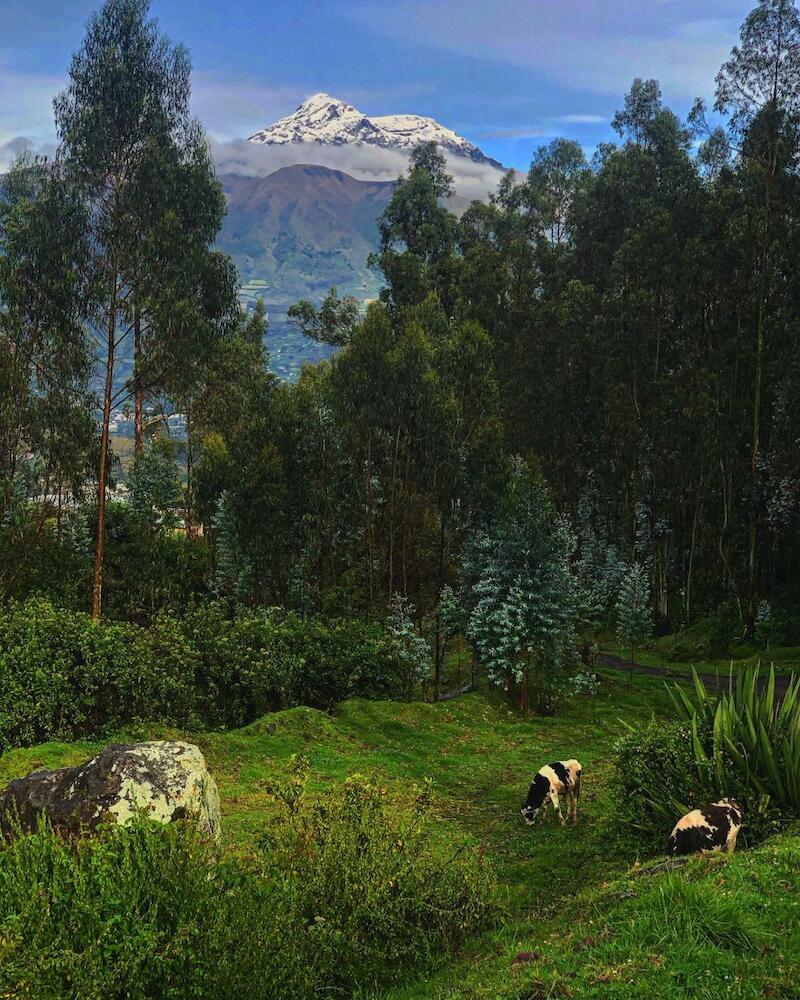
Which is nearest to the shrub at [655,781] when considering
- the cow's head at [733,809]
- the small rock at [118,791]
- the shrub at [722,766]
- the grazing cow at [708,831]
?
the shrub at [722,766]

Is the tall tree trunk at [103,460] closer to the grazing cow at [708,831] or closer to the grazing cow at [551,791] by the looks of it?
the grazing cow at [551,791]

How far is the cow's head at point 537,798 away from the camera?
41.4 feet

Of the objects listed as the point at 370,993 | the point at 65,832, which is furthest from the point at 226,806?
the point at 370,993

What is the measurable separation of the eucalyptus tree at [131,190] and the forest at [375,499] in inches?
4.7

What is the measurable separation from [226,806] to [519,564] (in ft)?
46.8

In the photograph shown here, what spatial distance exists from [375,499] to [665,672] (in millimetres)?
14962

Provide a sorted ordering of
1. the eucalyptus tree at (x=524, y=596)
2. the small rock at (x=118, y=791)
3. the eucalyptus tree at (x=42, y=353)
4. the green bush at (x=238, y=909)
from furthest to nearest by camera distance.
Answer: the eucalyptus tree at (x=42, y=353), the eucalyptus tree at (x=524, y=596), the small rock at (x=118, y=791), the green bush at (x=238, y=909)

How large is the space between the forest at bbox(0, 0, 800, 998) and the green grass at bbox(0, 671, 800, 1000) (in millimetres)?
156

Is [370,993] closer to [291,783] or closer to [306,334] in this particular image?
[291,783]

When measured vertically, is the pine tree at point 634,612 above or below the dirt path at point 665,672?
above

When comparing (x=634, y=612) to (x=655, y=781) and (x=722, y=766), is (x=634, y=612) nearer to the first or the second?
(x=655, y=781)

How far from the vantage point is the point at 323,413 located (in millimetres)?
30469

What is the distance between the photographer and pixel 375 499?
101 feet

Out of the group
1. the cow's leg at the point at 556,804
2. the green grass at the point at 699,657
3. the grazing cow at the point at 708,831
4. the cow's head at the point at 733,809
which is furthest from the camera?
the green grass at the point at 699,657
